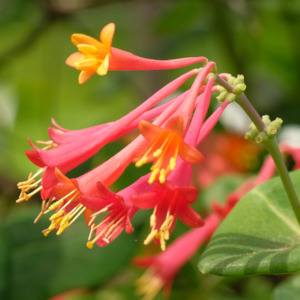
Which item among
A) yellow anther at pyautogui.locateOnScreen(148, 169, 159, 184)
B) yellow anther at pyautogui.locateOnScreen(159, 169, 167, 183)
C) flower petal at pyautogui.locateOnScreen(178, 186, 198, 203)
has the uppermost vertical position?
yellow anther at pyautogui.locateOnScreen(148, 169, 159, 184)

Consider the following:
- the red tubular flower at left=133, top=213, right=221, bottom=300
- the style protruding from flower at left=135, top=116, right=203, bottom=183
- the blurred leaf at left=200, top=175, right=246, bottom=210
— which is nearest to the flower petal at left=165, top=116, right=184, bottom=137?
the style protruding from flower at left=135, top=116, right=203, bottom=183

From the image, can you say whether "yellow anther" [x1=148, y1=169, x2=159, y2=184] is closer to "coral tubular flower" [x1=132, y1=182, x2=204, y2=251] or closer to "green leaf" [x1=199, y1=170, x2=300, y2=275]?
"coral tubular flower" [x1=132, y1=182, x2=204, y2=251]

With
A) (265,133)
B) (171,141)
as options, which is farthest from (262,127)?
(171,141)

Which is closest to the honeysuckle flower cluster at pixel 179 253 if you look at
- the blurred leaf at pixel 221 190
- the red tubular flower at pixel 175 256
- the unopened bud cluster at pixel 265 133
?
the red tubular flower at pixel 175 256

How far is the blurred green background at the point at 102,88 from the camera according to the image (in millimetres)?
1391

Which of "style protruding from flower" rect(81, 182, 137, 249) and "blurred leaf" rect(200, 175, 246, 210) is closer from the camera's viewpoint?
"style protruding from flower" rect(81, 182, 137, 249)

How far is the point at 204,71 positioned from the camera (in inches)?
32.9

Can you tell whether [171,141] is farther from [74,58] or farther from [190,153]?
[74,58]

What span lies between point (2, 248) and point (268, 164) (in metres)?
0.56

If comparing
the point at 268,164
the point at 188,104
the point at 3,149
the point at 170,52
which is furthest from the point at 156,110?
the point at 3,149

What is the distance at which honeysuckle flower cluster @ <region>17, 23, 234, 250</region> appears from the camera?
793 mm

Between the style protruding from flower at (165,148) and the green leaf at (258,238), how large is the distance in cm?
15

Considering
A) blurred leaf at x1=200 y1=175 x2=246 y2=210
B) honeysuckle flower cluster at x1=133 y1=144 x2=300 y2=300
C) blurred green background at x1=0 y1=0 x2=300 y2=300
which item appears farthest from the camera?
blurred leaf at x1=200 y1=175 x2=246 y2=210

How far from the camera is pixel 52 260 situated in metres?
1.40
